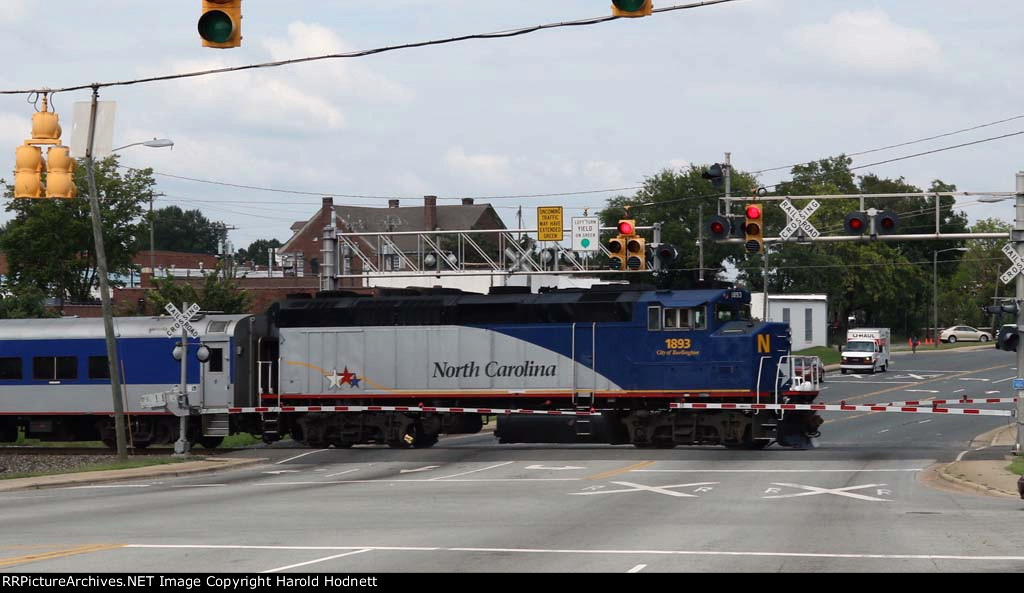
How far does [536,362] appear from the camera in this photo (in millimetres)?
35781

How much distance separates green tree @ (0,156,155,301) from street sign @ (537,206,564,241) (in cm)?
4383

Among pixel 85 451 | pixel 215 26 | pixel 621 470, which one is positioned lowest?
pixel 85 451

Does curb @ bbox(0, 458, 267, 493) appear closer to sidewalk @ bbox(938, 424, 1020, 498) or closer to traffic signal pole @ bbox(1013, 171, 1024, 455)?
sidewalk @ bbox(938, 424, 1020, 498)

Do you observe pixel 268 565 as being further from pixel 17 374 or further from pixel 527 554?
pixel 17 374

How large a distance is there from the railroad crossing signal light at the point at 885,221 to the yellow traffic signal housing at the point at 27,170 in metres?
21.9

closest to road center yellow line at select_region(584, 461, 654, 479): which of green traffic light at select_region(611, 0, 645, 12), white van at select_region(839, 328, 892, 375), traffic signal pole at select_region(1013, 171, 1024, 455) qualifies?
traffic signal pole at select_region(1013, 171, 1024, 455)

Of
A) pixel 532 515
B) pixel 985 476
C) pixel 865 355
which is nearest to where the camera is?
pixel 532 515

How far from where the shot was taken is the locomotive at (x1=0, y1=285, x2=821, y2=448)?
34125 millimetres

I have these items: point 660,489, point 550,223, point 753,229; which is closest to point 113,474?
point 660,489

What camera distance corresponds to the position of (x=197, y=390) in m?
38.4

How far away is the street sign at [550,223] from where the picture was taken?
45.2 metres

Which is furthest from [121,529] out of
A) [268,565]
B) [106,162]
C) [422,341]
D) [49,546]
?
[106,162]

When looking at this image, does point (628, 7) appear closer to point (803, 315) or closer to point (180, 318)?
point (180, 318)

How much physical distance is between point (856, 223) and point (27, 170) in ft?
71.4
